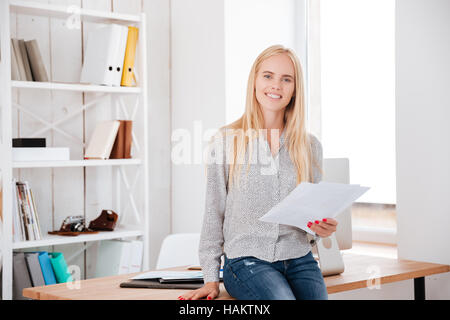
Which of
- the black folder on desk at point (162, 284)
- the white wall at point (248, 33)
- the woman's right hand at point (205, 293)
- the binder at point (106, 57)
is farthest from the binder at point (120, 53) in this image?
the woman's right hand at point (205, 293)

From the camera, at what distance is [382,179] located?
6.17 ft

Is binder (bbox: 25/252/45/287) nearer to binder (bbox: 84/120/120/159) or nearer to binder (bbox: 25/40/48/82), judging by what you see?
binder (bbox: 84/120/120/159)

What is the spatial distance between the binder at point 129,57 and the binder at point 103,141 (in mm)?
159

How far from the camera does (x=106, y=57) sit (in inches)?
79.4

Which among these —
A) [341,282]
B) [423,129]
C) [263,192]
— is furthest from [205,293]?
[423,129]

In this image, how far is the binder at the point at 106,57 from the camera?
2014mm

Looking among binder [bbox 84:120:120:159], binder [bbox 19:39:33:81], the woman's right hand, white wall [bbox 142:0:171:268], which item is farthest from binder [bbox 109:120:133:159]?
the woman's right hand

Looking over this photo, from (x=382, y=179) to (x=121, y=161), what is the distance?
3.00ft

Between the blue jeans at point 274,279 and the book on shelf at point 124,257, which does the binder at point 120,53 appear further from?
the blue jeans at point 274,279

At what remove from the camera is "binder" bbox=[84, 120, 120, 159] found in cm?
203

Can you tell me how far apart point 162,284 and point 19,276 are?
2.60ft
